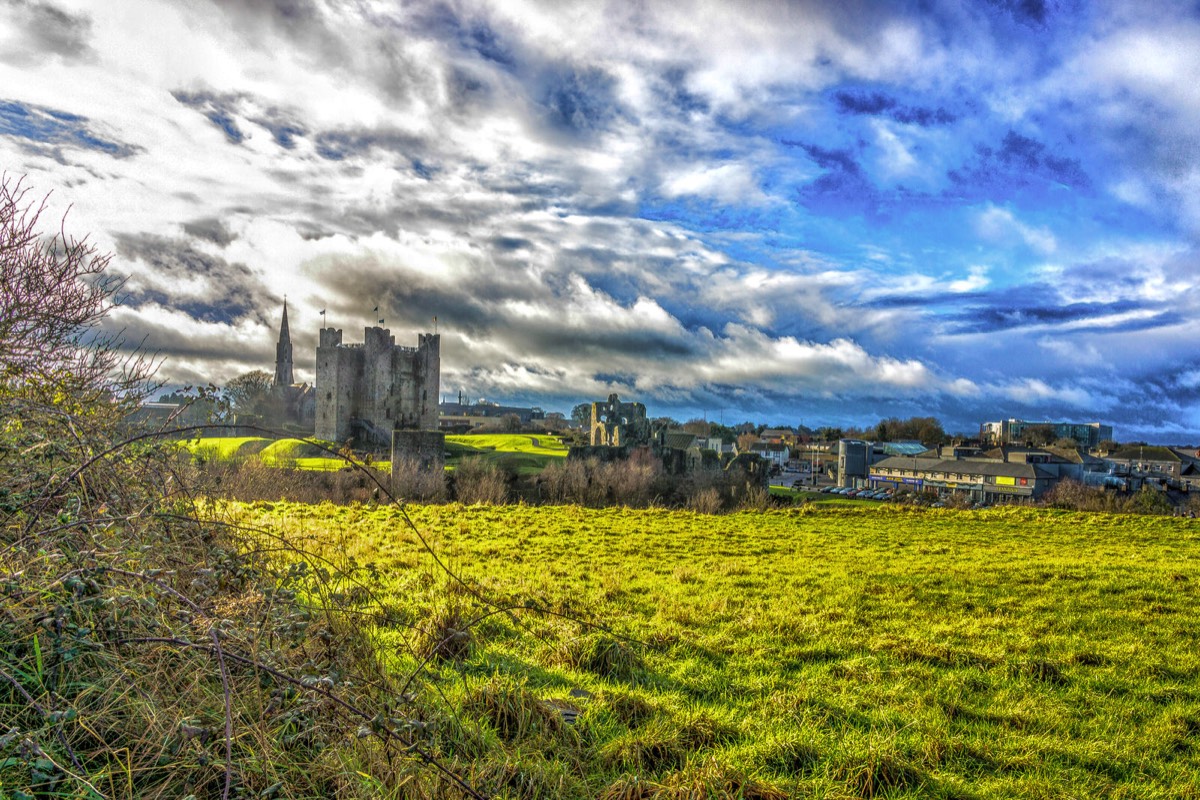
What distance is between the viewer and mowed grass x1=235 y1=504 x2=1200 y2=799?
14.3 ft

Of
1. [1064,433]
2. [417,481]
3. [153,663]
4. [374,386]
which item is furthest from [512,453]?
[1064,433]

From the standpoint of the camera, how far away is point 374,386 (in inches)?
2219

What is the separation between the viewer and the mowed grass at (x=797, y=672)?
4.36m

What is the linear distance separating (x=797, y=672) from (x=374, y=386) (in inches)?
2139

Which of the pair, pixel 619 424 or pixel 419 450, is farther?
pixel 619 424

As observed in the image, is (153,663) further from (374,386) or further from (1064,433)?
(1064,433)

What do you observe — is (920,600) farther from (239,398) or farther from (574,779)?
(239,398)

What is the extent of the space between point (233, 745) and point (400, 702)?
96 centimetres

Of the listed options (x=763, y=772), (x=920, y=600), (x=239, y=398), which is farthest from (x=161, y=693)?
(x=239, y=398)

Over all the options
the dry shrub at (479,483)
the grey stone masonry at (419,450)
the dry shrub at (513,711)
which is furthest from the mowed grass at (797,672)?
the grey stone masonry at (419,450)

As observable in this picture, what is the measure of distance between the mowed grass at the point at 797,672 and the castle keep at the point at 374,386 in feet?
145

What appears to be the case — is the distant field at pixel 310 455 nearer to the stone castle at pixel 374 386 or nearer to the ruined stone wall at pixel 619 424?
the ruined stone wall at pixel 619 424

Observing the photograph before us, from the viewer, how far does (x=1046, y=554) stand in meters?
15.9

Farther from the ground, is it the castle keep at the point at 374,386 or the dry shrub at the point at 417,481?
the castle keep at the point at 374,386
